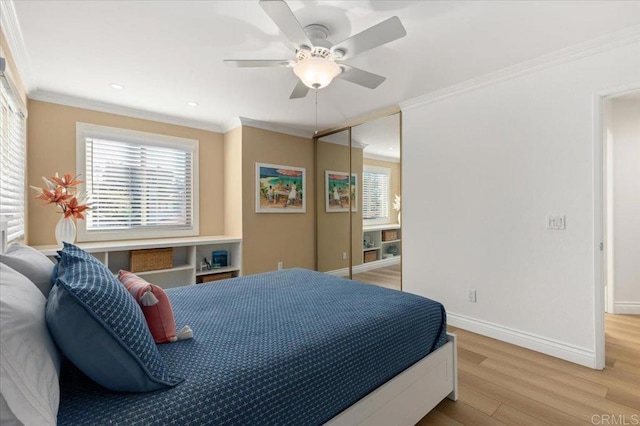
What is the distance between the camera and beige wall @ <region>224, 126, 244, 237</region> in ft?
13.3

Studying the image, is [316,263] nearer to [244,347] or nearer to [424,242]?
[424,242]

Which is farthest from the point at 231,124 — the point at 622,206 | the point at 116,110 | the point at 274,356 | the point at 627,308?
the point at 627,308

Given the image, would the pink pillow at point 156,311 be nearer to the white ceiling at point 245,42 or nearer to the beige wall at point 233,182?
the white ceiling at point 245,42

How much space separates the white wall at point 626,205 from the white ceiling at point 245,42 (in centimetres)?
204

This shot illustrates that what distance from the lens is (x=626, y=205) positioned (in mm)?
3441

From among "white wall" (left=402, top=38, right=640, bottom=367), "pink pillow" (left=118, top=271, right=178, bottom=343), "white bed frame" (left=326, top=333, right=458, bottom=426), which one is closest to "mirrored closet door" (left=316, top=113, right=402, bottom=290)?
"white wall" (left=402, top=38, right=640, bottom=367)

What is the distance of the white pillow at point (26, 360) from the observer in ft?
2.21

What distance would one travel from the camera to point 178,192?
4004mm

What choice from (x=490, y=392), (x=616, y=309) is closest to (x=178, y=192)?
(x=490, y=392)

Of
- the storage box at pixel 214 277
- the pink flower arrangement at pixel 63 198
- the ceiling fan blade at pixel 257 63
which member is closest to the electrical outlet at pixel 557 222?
the ceiling fan blade at pixel 257 63

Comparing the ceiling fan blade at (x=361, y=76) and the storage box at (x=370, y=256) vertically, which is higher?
the ceiling fan blade at (x=361, y=76)

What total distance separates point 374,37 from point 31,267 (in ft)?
6.62

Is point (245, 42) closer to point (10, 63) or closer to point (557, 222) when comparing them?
point (10, 63)

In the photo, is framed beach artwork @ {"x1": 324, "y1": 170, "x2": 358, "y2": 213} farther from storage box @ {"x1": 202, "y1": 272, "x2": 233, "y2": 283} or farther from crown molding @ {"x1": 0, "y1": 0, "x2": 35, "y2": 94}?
crown molding @ {"x1": 0, "y1": 0, "x2": 35, "y2": 94}
